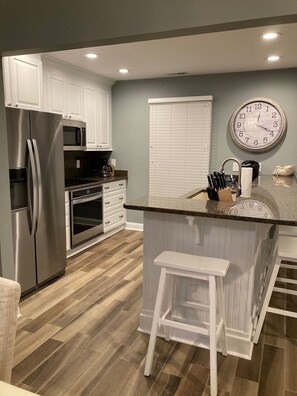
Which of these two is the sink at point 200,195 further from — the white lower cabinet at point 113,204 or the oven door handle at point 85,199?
the white lower cabinet at point 113,204

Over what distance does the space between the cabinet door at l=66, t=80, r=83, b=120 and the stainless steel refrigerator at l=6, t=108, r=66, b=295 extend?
1.04 metres

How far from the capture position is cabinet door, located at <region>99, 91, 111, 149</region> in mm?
4902

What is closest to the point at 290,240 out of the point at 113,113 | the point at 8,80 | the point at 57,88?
the point at 8,80

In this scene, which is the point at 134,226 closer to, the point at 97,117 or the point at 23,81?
the point at 97,117

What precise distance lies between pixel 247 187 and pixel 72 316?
71.2 inches

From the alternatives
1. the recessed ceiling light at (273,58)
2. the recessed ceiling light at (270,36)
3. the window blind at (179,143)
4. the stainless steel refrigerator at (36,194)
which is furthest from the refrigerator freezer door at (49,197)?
the recessed ceiling light at (273,58)

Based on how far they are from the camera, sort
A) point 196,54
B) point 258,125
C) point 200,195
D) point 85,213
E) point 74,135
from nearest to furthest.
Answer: point 200,195 → point 196,54 → point 74,135 → point 85,213 → point 258,125

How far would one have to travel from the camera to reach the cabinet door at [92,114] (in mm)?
4500

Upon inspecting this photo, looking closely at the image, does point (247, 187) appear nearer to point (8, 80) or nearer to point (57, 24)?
point (57, 24)

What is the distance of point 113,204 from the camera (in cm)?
496

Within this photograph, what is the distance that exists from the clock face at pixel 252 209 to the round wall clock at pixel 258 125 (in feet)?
7.47

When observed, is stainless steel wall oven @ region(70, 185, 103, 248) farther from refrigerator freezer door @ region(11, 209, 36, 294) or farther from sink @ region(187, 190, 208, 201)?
sink @ region(187, 190, 208, 201)

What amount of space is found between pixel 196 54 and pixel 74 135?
1.81 m

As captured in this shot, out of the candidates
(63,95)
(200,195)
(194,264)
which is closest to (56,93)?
(63,95)
